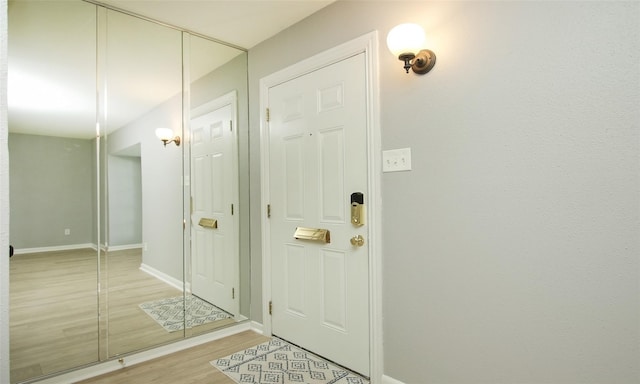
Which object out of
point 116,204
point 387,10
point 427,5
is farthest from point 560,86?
point 116,204

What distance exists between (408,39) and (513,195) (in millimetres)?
907

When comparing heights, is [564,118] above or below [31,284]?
above

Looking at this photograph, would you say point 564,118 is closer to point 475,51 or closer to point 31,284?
point 475,51

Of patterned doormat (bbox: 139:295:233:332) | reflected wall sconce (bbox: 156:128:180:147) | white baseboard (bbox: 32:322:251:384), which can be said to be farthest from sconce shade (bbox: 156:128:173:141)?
white baseboard (bbox: 32:322:251:384)

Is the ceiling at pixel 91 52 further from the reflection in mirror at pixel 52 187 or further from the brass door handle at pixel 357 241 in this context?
the brass door handle at pixel 357 241

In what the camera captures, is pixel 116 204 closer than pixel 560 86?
No

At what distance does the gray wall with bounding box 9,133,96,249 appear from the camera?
2.03 m

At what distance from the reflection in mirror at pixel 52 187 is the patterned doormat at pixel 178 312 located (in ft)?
1.30

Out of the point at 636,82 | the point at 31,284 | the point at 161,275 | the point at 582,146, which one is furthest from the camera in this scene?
the point at 161,275

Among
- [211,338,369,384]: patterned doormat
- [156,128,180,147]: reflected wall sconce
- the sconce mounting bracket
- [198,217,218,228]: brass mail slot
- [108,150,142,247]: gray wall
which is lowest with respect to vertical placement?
[211,338,369,384]: patterned doormat

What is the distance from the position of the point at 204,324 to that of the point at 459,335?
202 centimetres

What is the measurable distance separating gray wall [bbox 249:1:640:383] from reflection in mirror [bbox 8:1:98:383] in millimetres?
1960

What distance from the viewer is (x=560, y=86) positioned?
136 centimetres

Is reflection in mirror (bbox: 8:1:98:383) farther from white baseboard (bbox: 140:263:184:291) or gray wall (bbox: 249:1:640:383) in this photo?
gray wall (bbox: 249:1:640:383)
